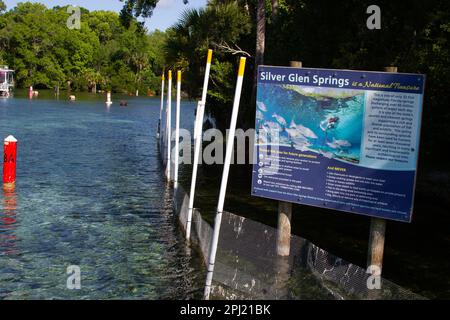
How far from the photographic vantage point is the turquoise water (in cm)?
977

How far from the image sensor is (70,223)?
45.7 feet

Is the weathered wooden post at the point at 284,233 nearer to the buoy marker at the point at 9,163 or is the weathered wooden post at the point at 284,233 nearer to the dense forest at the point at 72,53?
the buoy marker at the point at 9,163

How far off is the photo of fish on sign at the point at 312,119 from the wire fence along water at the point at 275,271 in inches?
58.4

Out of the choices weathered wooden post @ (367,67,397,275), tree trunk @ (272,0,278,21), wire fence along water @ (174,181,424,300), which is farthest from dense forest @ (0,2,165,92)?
weathered wooden post @ (367,67,397,275)

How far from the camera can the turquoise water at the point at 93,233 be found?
977 cm

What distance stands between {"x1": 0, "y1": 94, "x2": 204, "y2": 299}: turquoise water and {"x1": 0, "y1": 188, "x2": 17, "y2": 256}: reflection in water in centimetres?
2

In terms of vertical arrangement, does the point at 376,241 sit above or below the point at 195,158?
below

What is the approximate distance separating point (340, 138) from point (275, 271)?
2264mm

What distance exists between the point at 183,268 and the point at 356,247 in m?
4.13

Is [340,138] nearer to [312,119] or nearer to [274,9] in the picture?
[312,119]

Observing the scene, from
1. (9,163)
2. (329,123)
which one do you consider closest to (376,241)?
(329,123)

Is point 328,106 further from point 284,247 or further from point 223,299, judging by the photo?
point 223,299

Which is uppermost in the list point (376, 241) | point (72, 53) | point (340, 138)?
point (72, 53)

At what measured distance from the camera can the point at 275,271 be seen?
895cm
